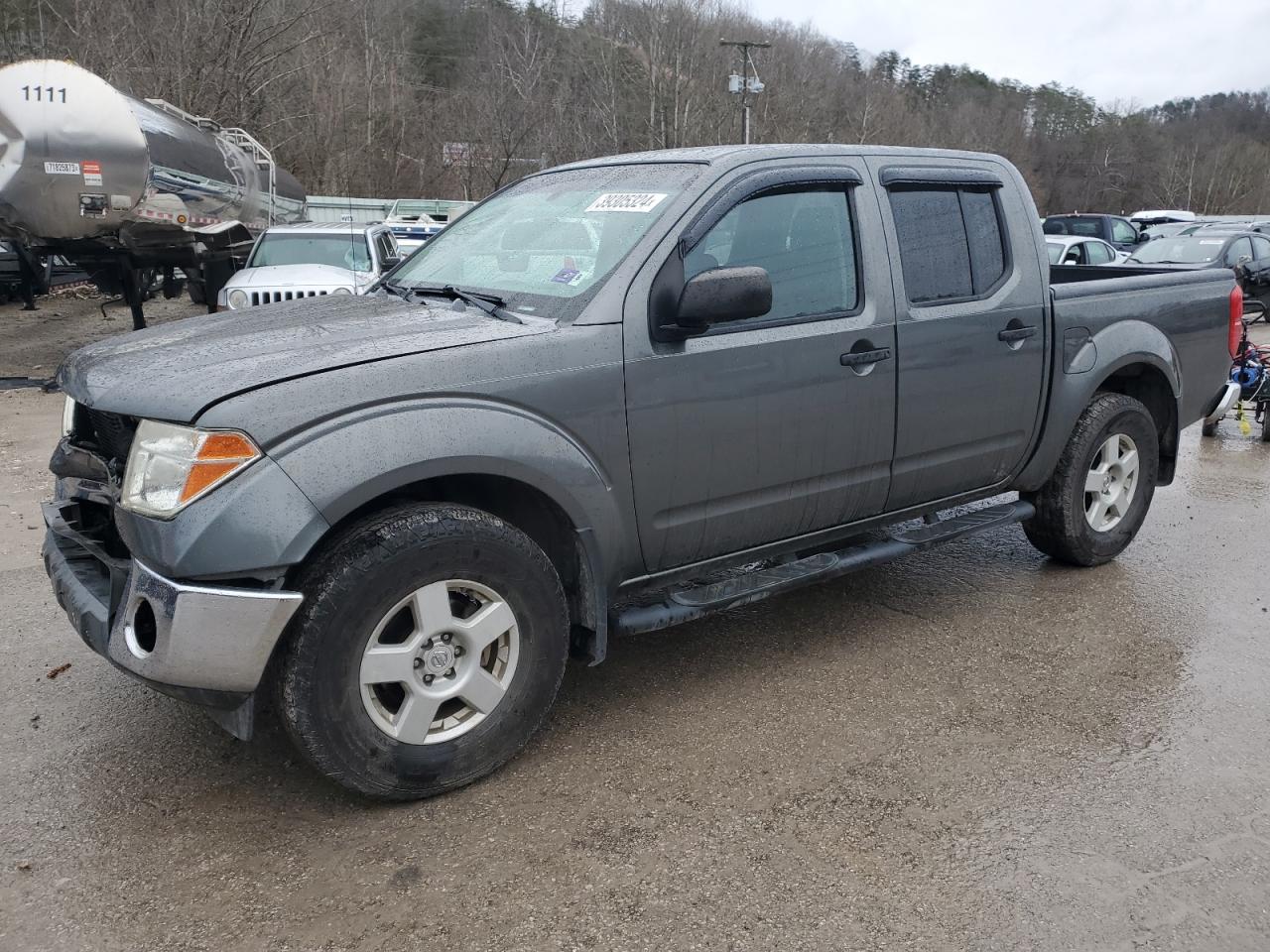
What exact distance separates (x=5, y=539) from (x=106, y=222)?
6597mm

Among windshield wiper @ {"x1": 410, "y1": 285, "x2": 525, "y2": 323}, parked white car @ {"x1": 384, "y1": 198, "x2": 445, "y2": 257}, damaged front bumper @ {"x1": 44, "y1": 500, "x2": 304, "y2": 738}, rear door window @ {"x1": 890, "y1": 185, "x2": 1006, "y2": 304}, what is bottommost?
damaged front bumper @ {"x1": 44, "y1": 500, "x2": 304, "y2": 738}

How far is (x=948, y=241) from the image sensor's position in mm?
4145

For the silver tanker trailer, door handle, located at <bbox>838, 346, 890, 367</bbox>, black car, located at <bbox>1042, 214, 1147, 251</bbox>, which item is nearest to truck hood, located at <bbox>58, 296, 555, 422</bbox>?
door handle, located at <bbox>838, 346, 890, 367</bbox>

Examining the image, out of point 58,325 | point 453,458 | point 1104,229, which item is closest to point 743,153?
point 453,458

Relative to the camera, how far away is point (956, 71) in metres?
116

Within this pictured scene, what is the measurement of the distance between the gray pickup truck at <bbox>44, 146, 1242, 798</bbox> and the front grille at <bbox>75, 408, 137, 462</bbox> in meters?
0.01

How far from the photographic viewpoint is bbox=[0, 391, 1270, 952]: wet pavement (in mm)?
2527

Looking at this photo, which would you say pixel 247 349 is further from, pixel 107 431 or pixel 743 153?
pixel 743 153

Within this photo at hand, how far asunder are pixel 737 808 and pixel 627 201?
2084 millimetres

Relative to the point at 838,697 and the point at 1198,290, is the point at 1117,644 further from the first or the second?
the point at 1198,290

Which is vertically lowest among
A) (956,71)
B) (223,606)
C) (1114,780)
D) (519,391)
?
(1114,780)

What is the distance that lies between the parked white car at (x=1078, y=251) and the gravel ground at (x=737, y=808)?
10853mm

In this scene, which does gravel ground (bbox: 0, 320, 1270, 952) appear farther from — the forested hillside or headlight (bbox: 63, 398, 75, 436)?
the forested hillside

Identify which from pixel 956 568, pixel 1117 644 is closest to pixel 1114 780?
pixel 1117 644
